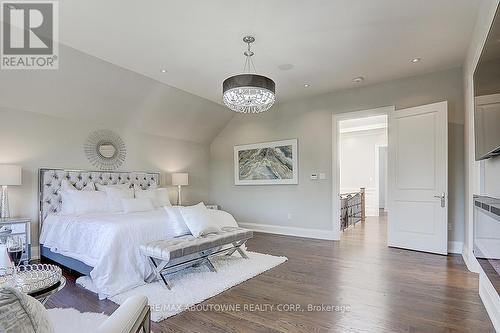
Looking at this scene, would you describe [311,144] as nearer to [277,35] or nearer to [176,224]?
[277,35]

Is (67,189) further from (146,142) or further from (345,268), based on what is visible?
(345,268)

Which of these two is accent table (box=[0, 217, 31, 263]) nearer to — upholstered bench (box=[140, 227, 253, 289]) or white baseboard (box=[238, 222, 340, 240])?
upholstered bench (box=[140, 227, 253, 289])

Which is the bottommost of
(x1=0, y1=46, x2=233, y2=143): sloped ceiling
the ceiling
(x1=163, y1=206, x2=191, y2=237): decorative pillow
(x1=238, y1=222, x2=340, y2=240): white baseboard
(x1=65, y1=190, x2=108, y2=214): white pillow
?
(x1=238, y1=222, x2=340, y2=240): white baseboard

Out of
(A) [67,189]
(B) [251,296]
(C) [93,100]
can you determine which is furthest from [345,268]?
(C) [93,100]

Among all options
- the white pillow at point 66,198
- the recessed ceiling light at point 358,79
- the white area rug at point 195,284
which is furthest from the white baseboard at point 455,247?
the white pillow at point 66,198

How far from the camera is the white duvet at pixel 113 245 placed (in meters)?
2.83

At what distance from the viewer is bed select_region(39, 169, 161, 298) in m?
2.89

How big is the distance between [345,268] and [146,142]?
4.52 meters

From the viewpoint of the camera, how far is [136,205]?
4262 millimetres

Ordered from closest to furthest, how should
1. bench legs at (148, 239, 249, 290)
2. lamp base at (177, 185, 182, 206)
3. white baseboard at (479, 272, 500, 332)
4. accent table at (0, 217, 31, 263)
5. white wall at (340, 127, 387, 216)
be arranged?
white baseboard at (479, 272, 500, 332)
bench legs at (148, 239, 249, 290)
accent table at (0, 217, 31, 263)
lamp base at (177, 185, 182, 206)
white wall at (340, 127, 387, 216)

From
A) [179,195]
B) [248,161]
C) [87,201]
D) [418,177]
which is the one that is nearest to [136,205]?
[87,201]

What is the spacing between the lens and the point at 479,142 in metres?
2.57

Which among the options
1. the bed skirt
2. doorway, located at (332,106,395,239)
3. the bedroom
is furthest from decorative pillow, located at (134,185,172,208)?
doorway, located at (332,106,395,239)

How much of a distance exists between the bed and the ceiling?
7.17ft
